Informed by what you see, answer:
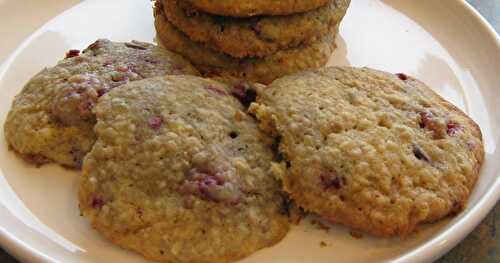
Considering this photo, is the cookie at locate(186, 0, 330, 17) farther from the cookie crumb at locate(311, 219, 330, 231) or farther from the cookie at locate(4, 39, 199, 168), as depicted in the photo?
the cookie crumb at locate(311, 219, 330, 231)

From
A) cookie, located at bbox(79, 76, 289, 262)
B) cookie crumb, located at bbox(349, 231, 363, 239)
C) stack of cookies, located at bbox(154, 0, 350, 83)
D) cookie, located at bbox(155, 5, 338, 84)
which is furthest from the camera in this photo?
cookie, located at bbox(155, 5, 338, 84)

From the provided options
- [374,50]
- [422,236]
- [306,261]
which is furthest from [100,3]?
[422,236]

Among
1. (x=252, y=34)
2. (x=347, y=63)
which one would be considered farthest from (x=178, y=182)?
(x=347, y=63)

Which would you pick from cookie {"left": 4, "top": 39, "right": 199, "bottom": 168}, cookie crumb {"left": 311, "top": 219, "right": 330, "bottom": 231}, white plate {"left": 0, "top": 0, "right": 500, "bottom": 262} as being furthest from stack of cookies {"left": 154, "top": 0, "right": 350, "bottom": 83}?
cookie crumb {"left": 311, "top": 219, "right": 330, "bottom": 231}

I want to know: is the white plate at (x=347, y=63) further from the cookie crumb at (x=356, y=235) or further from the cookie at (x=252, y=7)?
the cookie at (x=252, y=7)

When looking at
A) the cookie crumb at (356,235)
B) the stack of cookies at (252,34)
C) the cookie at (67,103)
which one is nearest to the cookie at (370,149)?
the cookie crumb at (356,235)
